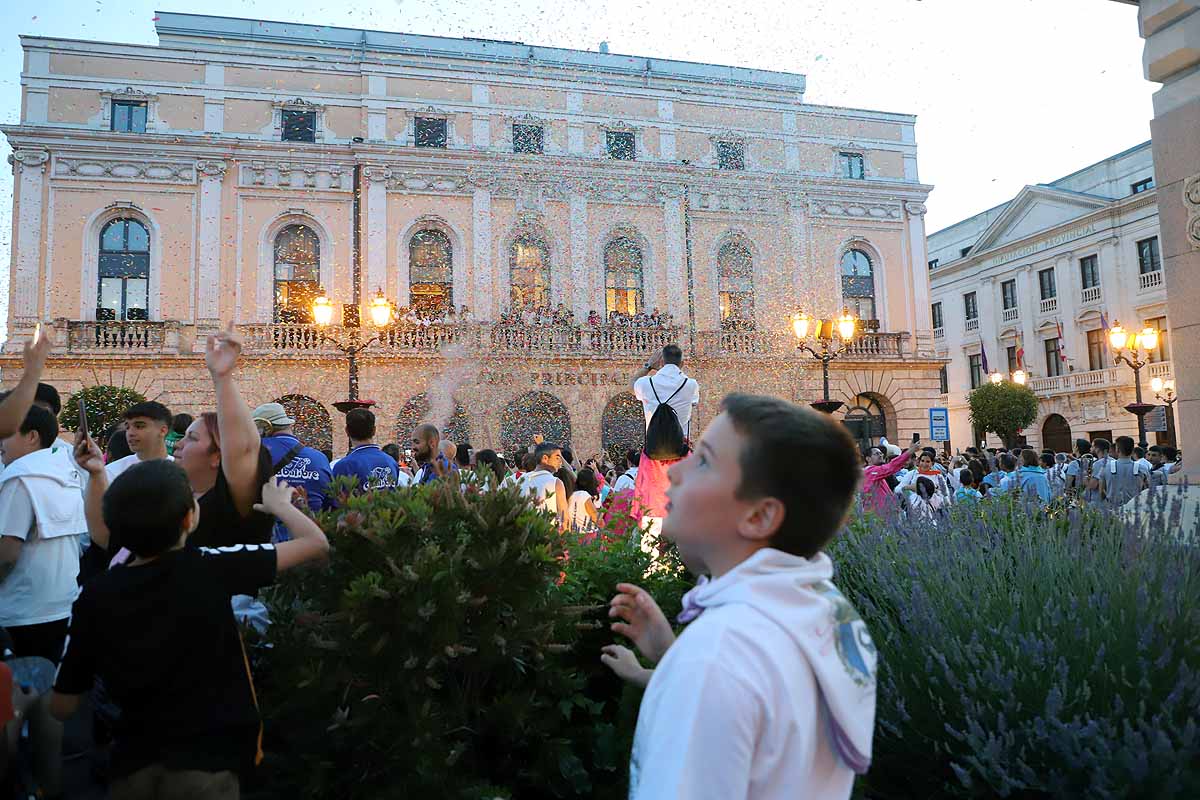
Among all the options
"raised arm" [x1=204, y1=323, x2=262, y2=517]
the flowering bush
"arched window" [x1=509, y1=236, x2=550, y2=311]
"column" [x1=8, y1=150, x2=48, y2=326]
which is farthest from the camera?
"arched window" [x1=509, y1=236, x2=550, y2=311]

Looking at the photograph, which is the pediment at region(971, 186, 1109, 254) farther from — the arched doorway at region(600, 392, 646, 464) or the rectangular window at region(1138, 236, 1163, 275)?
the arched doorway at region(600, 392, 646, 464)

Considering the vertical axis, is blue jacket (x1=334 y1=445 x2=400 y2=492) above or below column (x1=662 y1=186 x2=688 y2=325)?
below

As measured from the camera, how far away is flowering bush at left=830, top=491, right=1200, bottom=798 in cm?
223

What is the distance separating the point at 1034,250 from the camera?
135ft

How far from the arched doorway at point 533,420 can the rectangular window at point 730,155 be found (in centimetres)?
1072

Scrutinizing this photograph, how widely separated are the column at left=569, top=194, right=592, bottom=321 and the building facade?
73.8 feet

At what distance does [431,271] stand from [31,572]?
22.7 m

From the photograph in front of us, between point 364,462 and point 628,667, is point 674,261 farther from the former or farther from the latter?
point 628,667

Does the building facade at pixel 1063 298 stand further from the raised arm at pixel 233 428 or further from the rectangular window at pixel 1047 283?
the raised arm at pixel 233 428

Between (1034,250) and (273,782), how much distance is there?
45.9 metres

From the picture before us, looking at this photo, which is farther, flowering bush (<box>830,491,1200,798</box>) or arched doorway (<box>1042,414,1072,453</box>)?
arched doorway (<box>1042,414,1072,453</box>)

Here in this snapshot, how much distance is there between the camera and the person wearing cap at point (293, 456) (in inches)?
191

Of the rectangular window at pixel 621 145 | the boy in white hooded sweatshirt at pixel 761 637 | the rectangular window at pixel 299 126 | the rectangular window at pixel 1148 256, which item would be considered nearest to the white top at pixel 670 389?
the boy in white hooded sweatshirt at pixel 761 637

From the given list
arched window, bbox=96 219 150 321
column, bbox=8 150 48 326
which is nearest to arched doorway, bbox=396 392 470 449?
arched window, bbox=96 219 150 321
